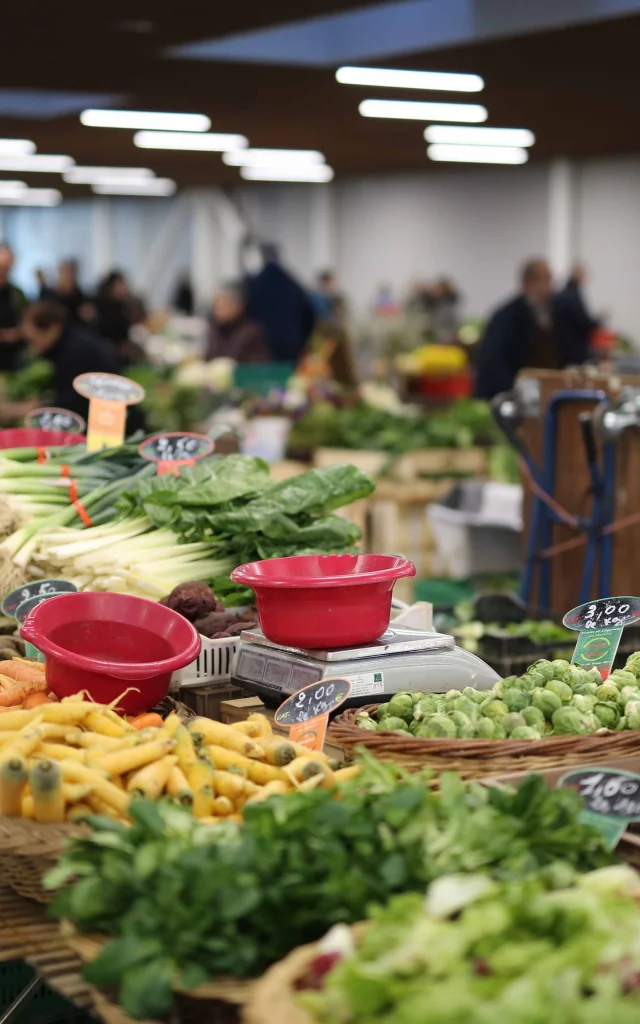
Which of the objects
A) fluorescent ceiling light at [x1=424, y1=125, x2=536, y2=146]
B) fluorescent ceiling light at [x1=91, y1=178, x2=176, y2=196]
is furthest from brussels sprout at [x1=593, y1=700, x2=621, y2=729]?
fluorescent ceiling light at [x1=91, y1=178, x2=176, y2=196]

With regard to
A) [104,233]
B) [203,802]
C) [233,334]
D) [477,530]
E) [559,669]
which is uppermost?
[104,233]

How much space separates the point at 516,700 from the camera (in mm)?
2551

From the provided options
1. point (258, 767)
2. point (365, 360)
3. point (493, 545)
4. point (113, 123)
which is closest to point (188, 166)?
point (365, 360)

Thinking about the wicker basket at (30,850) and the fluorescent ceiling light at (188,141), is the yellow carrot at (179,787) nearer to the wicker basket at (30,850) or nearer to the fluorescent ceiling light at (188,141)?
the wicker basket at (30,850)

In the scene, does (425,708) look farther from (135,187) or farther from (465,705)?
(135,187)

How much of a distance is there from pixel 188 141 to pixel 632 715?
12215mm

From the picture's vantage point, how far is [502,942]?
1685mm

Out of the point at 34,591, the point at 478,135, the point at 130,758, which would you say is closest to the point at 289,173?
the point at 478,135

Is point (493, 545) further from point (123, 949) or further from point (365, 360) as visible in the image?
point (365, 360)

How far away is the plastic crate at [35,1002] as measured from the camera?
2688mm

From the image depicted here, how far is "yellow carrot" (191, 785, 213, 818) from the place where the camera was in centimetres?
224

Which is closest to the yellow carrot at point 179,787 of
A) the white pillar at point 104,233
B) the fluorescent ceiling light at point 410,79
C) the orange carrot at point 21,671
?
the orange carrot at point 21,671

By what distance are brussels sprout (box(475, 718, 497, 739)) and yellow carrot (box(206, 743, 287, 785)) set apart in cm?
37

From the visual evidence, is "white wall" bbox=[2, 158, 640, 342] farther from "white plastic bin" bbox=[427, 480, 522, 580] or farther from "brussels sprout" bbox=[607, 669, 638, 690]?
"brussels sprout" bbox=[607, 669, 638, 690]
